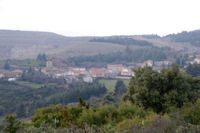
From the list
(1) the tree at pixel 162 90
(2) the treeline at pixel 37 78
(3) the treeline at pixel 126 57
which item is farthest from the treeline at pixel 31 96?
(3) the treeline at pixel 126 57

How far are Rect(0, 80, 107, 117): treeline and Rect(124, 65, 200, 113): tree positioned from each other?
23.9 m

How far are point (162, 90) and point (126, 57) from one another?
71.5 meters

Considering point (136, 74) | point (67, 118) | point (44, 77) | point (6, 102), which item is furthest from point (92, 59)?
point (67, 118)

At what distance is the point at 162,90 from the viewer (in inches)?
403

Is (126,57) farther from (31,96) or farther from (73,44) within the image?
(31,96)

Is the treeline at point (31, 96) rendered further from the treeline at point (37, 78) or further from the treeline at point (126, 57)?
the treeline at point (126, 57)

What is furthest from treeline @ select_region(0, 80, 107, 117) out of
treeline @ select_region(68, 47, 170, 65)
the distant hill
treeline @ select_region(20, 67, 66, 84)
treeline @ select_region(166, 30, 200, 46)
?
treeline @ select_region(166, 30, 200, 46)

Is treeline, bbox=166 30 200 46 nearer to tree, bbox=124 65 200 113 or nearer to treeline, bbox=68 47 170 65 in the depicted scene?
treeline, bbox=68 47 170 65

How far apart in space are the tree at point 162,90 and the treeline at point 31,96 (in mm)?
23871

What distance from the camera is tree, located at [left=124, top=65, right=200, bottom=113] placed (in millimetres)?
9734

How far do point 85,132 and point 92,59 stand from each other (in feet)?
245

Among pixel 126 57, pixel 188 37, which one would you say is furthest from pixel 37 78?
pixel 188 37

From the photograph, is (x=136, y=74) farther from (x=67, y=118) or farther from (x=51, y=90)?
(x=51, y=90)

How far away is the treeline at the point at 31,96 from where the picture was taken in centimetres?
3178
